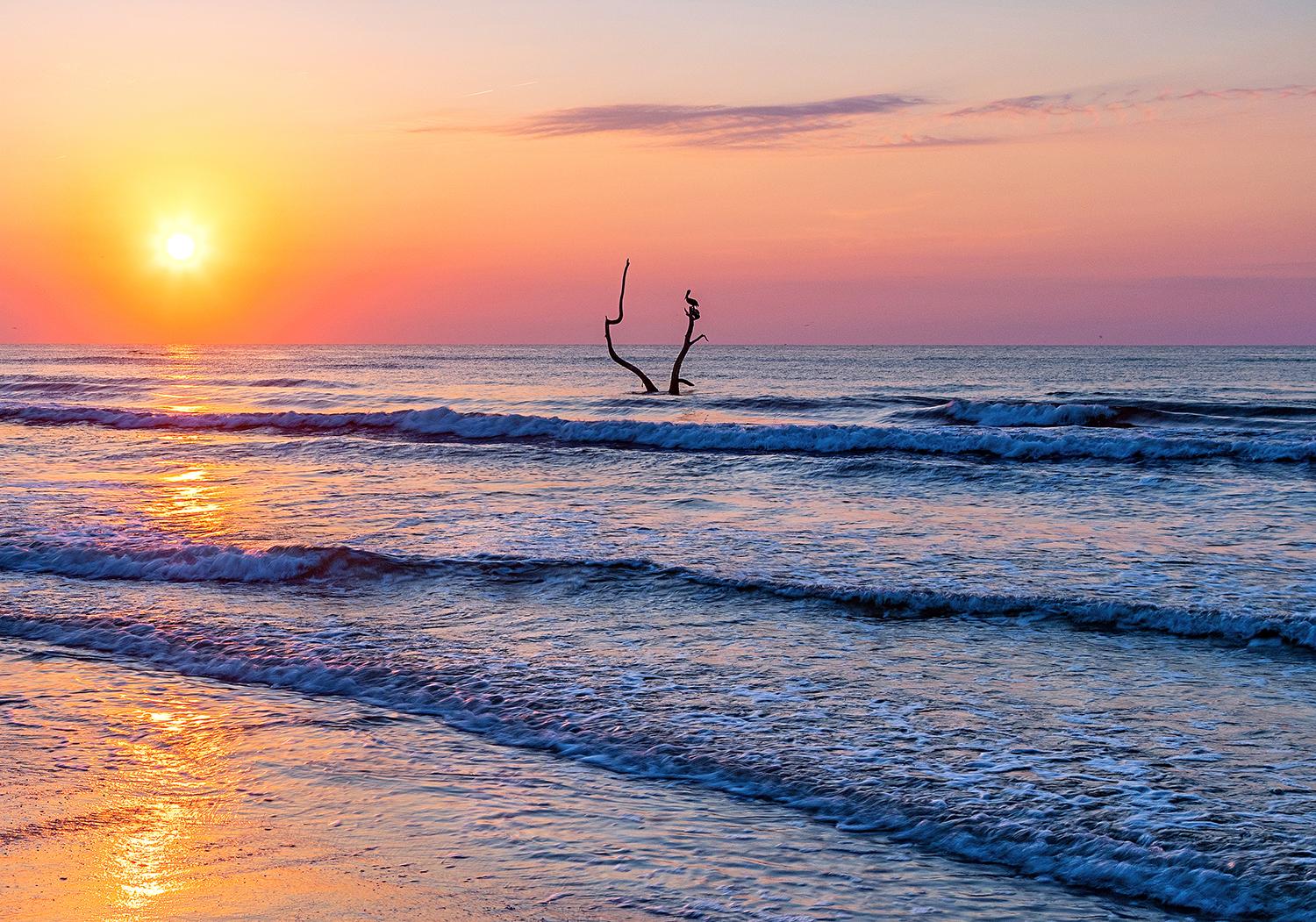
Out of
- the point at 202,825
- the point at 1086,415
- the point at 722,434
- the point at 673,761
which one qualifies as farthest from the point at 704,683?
the point at 1086,415

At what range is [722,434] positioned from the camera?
27031 mm

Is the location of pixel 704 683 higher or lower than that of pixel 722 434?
lower

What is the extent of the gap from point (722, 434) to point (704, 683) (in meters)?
20.3

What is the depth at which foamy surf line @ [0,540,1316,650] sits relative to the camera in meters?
8.20

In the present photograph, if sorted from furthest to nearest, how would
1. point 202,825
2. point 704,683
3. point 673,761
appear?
point 704,683 < point 673,761 < point 202,825

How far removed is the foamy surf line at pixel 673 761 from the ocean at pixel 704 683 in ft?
0.07

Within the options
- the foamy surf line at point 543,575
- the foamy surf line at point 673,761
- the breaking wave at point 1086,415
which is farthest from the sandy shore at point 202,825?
the breaking wave at point 1086,415

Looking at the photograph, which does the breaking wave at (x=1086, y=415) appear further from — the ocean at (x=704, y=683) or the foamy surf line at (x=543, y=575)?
the foamy surf line at (x=543, y=575)

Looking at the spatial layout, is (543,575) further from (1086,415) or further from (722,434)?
(1086,415)

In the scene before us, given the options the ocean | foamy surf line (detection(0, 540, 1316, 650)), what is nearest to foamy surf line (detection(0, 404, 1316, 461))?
the ocean

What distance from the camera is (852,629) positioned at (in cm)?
820

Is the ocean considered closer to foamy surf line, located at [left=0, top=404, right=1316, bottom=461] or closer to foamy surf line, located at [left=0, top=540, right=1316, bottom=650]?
foamy surf line, located at [left=0, top=540, right=1316, bottom=650]

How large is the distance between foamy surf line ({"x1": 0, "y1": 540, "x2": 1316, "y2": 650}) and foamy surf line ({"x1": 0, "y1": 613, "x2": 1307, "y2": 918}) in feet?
6.41

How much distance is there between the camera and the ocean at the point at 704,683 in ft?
14.4
